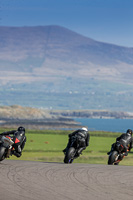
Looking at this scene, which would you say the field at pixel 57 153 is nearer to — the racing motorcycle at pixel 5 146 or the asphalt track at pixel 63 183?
the racing motorcycle at pixel 5 146

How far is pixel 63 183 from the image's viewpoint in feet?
52.5

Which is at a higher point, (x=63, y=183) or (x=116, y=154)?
(x=116, y=154)

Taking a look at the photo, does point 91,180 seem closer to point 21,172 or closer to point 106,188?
point 106,188

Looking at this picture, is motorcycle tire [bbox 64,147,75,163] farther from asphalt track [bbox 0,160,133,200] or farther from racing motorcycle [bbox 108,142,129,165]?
asphalt track [bbox 0,160,133,200]

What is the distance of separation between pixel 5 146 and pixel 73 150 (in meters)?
3.96

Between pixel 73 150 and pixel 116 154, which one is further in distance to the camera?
pixel 116 154

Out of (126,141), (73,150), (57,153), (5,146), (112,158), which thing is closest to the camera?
(5,146)

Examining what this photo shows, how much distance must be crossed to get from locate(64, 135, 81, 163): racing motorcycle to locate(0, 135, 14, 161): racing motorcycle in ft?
9.99

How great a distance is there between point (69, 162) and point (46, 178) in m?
7.08

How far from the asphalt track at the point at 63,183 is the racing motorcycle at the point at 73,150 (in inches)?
119

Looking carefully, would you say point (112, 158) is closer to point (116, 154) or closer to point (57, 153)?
point (116, 154)

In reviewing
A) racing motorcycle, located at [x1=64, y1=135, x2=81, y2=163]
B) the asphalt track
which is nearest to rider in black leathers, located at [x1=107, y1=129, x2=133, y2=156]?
racing motorcycle, located at [x1=64, y1=135, x2=81, y2=163]

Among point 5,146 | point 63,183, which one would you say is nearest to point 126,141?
point 5,146

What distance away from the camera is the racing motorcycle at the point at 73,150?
2406cm
